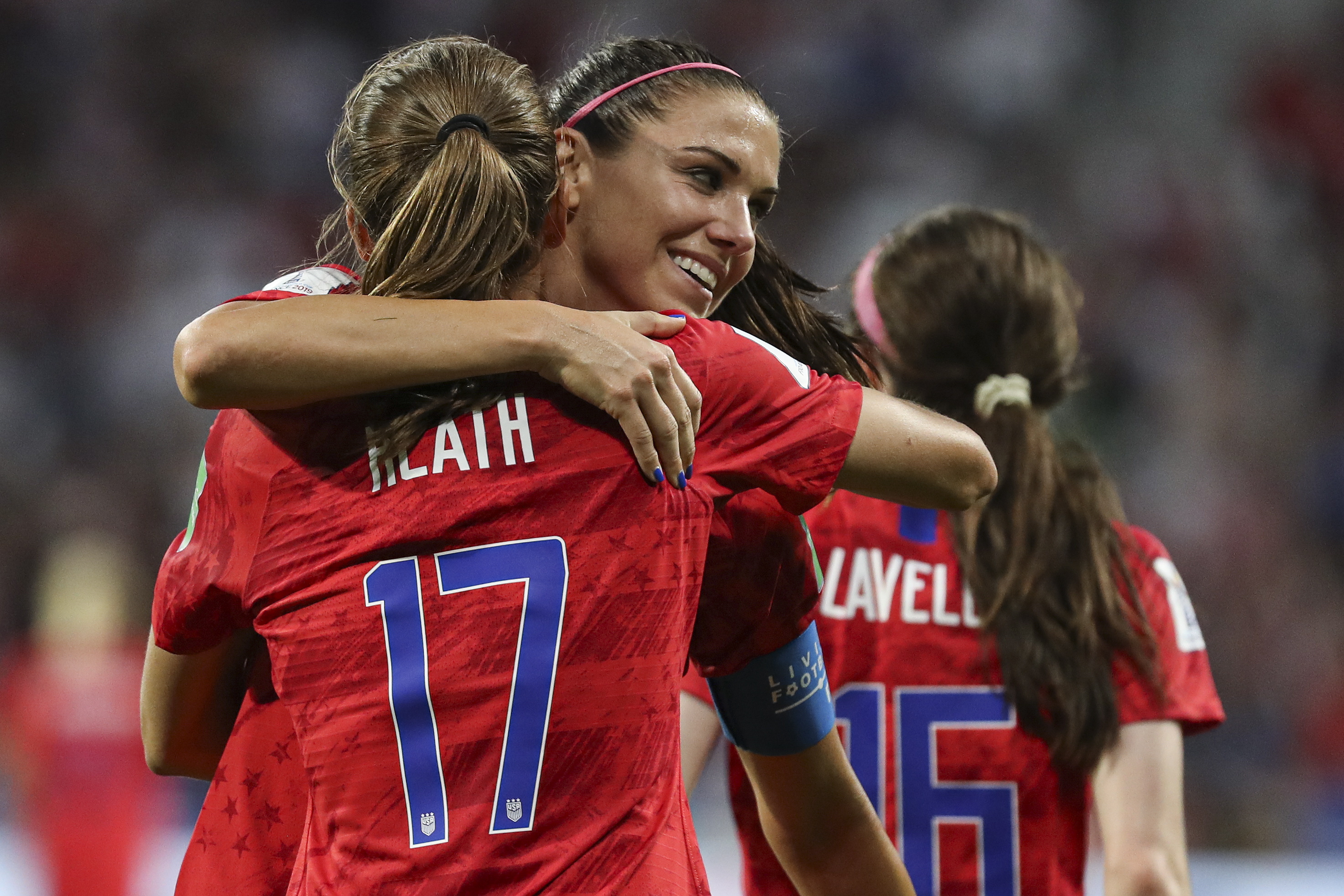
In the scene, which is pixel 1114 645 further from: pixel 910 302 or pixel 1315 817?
pixel 1315 817

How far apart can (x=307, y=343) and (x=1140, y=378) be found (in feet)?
28.0

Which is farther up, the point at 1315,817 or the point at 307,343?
the point at 307,343

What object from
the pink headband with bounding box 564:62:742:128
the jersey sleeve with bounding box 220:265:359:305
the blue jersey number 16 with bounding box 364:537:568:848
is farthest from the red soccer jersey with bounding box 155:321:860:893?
the pink headband with bounding box 564:62:742:128

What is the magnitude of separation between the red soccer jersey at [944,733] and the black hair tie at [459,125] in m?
1.02

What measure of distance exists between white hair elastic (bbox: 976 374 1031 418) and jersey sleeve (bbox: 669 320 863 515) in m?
0.90

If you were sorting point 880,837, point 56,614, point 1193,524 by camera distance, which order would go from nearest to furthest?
point 880,837 < point 56,614 < point 1193,524

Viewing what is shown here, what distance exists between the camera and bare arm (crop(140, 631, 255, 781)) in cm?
173

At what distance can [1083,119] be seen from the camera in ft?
34.6

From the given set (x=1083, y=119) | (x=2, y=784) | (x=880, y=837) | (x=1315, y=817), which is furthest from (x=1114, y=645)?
(x=1083, y=119)

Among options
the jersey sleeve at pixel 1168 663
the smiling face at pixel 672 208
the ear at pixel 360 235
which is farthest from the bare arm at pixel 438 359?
the jersey sleeve at pixel 1168 663

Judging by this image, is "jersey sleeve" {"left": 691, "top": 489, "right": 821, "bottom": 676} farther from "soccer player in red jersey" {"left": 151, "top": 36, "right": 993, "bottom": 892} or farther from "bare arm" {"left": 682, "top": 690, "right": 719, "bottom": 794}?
"bare arm" {"left": 682, "top": 690, "right": 719, "bottom": 794}

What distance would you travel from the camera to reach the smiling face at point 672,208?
1.85 m

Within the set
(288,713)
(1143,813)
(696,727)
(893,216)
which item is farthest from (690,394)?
(893,216)

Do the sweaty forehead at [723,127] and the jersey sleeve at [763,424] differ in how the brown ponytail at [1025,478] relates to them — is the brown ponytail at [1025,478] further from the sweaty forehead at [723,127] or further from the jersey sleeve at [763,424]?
the jersey sleeve at [763,424]
